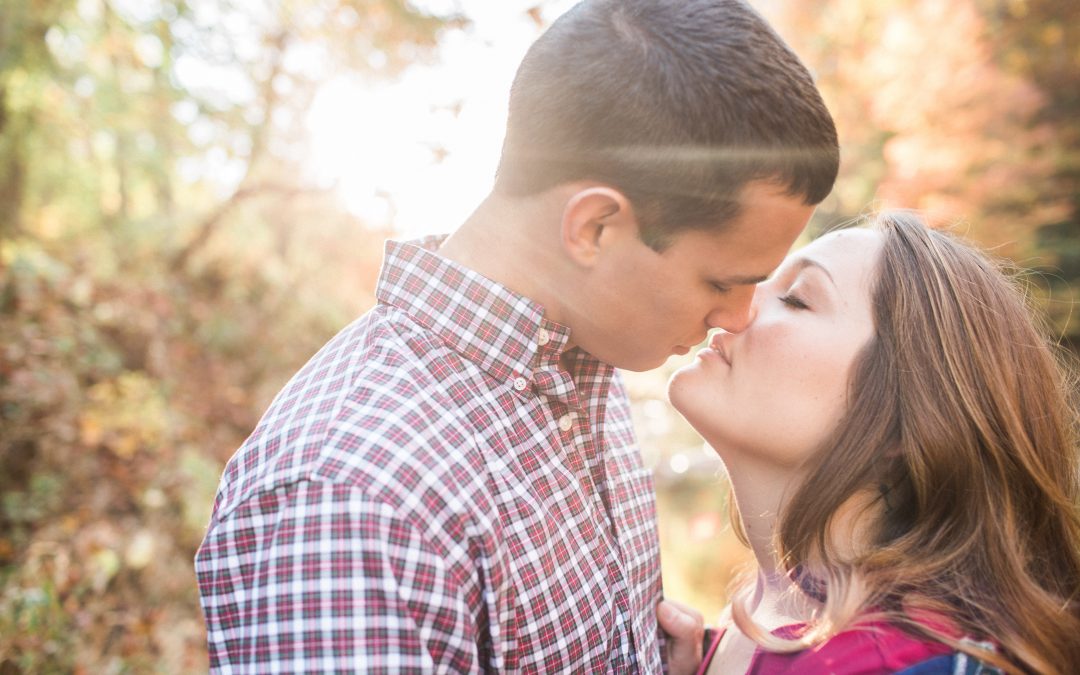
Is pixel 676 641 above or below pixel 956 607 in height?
below

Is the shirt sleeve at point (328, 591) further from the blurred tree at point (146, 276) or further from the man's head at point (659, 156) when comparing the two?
the blurred tree at point (146, 276)

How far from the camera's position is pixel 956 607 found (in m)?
1.60

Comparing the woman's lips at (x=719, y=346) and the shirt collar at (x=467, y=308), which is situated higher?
the woman's lips at (x=719, y=346)

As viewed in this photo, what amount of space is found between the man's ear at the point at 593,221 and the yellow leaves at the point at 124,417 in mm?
4475

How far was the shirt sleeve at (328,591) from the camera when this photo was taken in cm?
121

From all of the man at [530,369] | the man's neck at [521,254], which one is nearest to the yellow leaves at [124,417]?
the man at [530,369]

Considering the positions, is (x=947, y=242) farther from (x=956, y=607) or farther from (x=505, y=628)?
(x=505, y=628)

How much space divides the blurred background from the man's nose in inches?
72.3

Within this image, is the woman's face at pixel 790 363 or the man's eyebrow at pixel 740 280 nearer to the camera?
the man's eyebrow at pixel 740 280

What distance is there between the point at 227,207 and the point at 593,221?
279 inches

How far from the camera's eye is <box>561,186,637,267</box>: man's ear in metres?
Result: 1.61

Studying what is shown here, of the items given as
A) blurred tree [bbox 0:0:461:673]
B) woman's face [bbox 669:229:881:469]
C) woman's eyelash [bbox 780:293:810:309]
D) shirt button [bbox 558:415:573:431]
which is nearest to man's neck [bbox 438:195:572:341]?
shirt button [bbox 558:415:573:431]

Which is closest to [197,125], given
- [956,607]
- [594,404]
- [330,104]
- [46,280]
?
[330,104]

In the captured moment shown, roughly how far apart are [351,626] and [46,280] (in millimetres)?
5573
